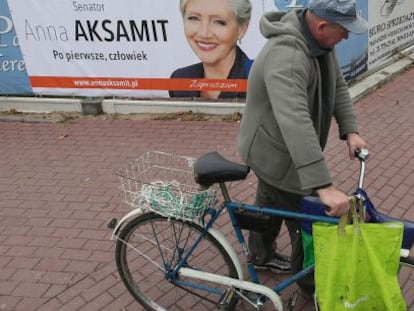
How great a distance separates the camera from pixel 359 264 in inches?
82.0

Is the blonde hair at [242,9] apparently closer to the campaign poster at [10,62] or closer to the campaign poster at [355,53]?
the campaign poster at [355,53]

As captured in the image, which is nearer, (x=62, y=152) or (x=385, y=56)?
(x=62, y=152)

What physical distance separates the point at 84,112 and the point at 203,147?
213cm

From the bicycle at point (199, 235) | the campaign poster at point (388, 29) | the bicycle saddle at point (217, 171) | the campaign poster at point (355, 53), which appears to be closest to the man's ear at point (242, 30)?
the campaign poster at point (355, 53)

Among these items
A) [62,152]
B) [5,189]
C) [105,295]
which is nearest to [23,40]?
[62,152]

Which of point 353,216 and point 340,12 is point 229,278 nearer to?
point 353,216

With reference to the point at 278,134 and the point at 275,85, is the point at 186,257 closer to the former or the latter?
the point at 278,134

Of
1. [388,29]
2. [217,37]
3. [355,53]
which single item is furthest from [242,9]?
[388,29]

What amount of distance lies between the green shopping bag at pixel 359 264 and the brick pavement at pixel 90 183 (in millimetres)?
1124

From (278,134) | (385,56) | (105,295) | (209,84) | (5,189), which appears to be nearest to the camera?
(278,134)

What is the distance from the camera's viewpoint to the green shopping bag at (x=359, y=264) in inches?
80.5

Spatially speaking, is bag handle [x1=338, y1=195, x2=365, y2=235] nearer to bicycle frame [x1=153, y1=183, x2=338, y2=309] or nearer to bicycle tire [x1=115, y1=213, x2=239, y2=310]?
bicycle frame [x1=153, y1=183, x2=338, y2=309]

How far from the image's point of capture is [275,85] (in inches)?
86.0

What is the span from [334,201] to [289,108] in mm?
455
